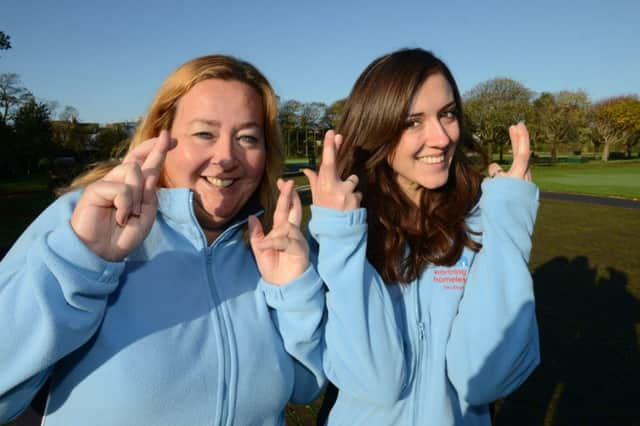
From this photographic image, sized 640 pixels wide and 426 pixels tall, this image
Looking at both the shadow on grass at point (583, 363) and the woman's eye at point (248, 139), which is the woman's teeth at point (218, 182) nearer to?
the woman's eye at point (248, 139)

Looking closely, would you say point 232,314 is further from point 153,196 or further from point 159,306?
point 153,196

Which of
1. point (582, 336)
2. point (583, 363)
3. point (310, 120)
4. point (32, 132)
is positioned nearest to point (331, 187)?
point (583, 363)

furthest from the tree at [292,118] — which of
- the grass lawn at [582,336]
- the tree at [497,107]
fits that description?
the grass lawn at [582,336]

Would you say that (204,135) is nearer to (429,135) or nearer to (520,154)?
(429,135)

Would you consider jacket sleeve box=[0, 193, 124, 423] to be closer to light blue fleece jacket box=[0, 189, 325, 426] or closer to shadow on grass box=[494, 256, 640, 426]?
light blue fleece jacket box=[0, 189, 325, 426]

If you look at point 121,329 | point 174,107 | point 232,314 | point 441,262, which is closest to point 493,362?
point 441,262

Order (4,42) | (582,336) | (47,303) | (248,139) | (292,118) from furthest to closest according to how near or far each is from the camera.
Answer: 1. (292,118)
2. (4,42)
3. (582,336)
4. (248,139)
5. (47,303)

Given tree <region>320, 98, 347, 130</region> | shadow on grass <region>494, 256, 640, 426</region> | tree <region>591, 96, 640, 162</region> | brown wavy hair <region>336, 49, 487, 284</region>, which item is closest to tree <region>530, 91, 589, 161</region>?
tree <region>591, 96, 640, 162</region>

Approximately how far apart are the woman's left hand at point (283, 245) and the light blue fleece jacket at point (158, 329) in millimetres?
60

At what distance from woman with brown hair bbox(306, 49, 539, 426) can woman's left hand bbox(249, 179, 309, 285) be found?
88 mm

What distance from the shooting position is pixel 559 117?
53031 mm

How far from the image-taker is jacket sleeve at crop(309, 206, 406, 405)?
6.01ft

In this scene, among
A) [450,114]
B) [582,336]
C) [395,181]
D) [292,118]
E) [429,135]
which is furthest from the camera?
[292,118]

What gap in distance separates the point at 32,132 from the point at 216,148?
40.7m
